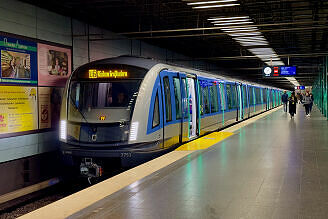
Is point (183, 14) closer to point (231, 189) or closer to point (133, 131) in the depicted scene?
point (133, 131)

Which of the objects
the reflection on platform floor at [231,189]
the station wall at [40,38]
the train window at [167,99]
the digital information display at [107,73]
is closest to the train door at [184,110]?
the train window at [167,99]

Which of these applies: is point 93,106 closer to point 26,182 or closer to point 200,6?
point 26,182

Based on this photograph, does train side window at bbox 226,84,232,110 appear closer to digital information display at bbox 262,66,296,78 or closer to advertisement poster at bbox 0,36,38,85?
digital information display at bbox 262,66,296,78

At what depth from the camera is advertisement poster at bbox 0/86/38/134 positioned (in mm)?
9164

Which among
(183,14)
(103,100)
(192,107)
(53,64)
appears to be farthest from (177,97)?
(53,64)

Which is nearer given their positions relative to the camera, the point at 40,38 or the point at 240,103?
the point at 40,38

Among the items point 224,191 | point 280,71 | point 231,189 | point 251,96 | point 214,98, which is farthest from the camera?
point 251,96

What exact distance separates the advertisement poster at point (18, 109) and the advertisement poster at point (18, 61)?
0.23m

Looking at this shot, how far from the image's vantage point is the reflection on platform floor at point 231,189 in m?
4.50

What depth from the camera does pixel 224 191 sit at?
541cm

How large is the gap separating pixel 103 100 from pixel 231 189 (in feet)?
14.7

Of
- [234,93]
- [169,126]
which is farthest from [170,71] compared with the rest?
[234,93]

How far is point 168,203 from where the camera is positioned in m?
4.89

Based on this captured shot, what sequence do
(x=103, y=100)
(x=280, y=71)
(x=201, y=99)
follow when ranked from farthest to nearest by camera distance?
(x=280, y=71) → (x=201, y=99) → (x=103, y=100)
